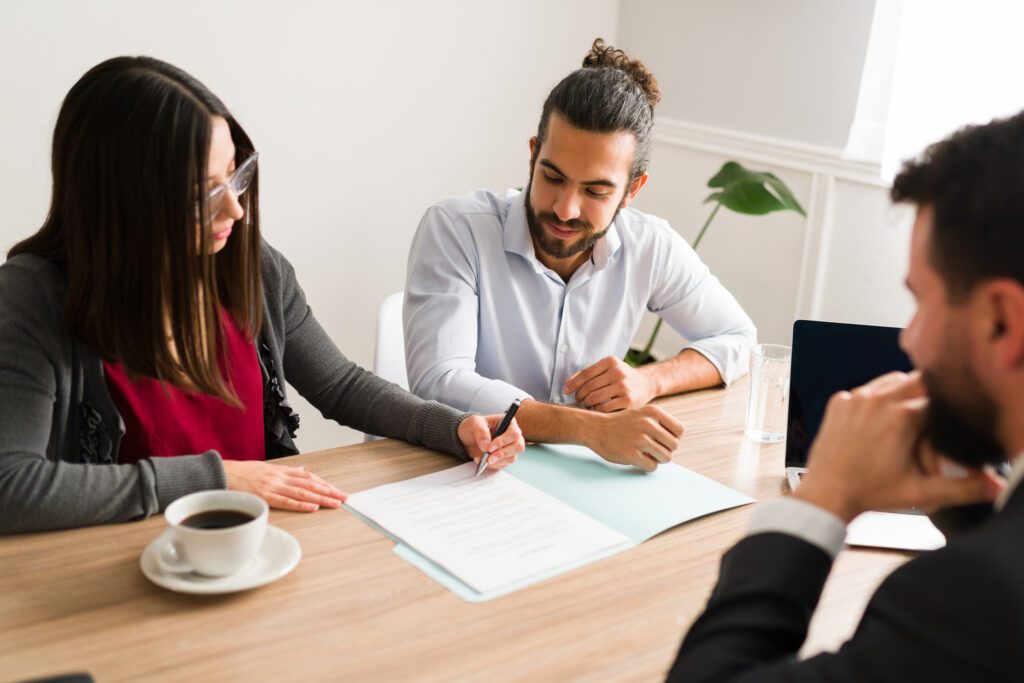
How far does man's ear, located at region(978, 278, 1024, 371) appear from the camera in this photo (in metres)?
0.70

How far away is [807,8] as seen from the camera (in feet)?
9.23

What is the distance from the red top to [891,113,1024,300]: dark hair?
108 centimetres

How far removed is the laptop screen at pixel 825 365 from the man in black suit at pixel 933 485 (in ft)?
1.77

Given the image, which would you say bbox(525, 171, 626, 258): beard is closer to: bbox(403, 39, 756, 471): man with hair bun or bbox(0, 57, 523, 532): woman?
bbox(403, 39, 756, 471): man with hair bun

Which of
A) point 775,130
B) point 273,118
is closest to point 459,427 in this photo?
point 273,118

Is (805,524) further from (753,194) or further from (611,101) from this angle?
(753,194)

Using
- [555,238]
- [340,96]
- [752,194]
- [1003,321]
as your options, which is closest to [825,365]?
[555,238]

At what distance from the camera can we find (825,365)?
57.5 inches

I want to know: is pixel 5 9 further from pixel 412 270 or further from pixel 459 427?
pixel 459 427

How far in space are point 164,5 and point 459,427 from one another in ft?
5.59

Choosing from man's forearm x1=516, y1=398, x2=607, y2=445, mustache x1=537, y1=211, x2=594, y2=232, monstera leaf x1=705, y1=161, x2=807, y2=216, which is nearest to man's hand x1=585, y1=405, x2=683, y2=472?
man's forearm x1=516, y1=398, x2=607, y2=445

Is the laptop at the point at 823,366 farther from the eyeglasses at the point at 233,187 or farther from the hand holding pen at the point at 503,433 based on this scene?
the eyeglasses at the point at 233,187

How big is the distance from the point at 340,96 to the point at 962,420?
95.7 inches

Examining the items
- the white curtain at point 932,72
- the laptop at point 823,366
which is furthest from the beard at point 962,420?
the white curtain at point 932,72
